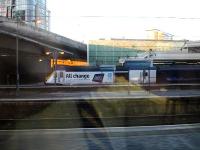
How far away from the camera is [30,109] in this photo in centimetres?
2930

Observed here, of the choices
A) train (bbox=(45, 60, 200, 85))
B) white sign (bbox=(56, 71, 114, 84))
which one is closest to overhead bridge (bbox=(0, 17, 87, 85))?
train (bbox=(45, 60, 200, 85))

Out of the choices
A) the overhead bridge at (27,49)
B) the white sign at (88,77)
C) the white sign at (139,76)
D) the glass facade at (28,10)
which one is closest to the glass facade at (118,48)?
the overhead bridge at (27,49)

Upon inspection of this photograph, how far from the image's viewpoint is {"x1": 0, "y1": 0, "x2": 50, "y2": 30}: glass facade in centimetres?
5244

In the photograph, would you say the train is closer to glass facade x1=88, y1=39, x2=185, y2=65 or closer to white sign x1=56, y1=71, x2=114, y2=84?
white sign x1=56, y1=71, x2=114, y2=84

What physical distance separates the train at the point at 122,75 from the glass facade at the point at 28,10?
6.31 metres

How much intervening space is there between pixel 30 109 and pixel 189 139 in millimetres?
15964

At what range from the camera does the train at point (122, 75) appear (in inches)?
2226

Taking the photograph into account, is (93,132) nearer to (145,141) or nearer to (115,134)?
(115,134)

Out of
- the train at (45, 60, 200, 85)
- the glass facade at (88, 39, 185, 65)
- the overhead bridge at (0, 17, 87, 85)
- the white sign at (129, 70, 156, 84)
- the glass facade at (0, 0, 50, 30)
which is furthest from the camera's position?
the glass facade at (88, 39, 185, 65)

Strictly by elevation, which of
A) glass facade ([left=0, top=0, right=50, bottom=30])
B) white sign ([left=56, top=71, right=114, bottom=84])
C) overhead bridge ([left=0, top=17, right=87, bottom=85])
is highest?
glass facade ([left=0, top=0, right=50, bottom=30])

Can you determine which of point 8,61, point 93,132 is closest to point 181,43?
point 8,61

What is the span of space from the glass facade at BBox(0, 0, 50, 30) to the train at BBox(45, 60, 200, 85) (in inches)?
248

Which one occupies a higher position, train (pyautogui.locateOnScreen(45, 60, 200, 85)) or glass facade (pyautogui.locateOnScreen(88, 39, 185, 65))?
glass facade (pyautogui.locateOnScreen(88, 39, 185, 65))

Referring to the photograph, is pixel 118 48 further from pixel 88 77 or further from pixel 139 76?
pixel 88 77
